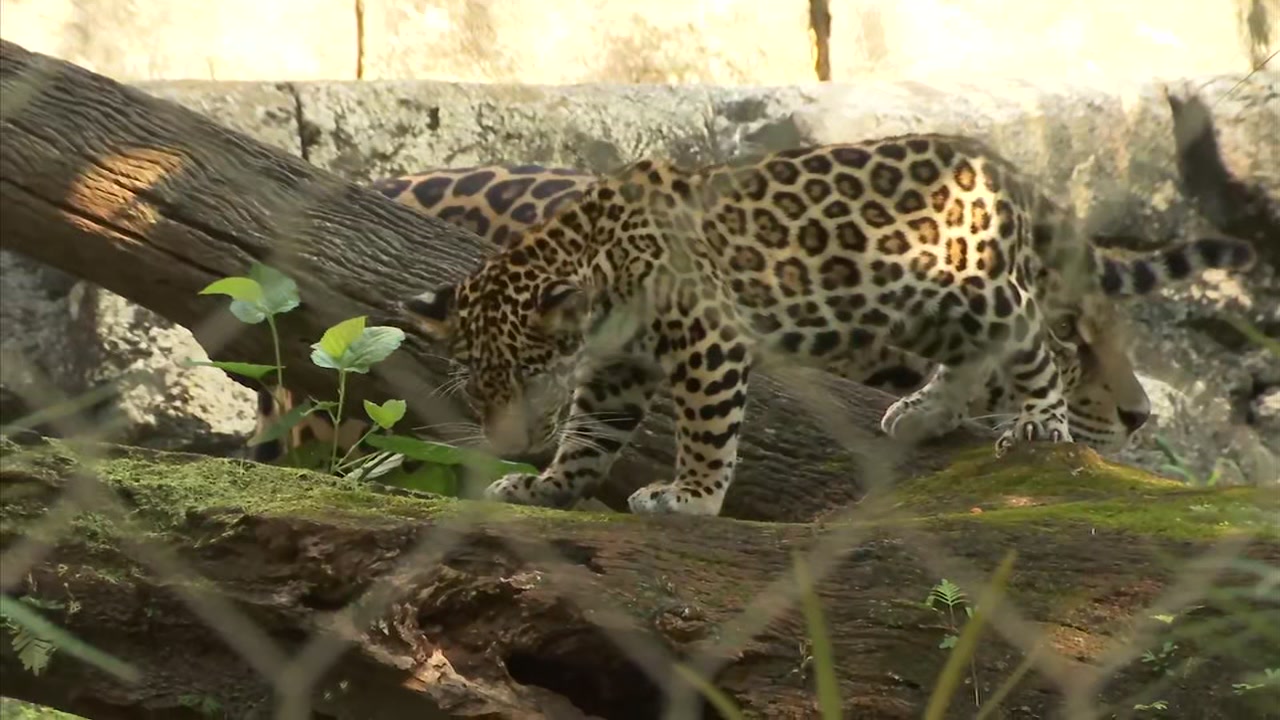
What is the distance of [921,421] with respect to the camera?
3.18 metres

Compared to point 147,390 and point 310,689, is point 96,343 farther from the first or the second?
point 310,689

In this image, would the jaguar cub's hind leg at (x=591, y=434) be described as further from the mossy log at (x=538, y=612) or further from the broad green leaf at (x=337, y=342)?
the mossy log at (x=538, y=612)

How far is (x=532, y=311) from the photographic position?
2820 millimetres

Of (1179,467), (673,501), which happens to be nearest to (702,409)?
(673,501)

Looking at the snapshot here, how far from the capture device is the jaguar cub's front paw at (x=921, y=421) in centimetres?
317

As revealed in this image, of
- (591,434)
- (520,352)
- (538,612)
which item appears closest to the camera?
(538,612)

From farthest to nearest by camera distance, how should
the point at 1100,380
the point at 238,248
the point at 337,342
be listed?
the point at 1100,380 < the point at 238,248 < the point at 337,342

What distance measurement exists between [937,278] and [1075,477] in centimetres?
47

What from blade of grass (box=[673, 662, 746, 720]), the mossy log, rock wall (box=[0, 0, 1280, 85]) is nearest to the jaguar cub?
the mossy log

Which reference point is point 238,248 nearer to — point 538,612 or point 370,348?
point 370,348

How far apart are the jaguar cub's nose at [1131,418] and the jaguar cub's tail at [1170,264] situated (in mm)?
306

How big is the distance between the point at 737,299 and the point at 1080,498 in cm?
69

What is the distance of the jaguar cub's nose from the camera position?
357cm

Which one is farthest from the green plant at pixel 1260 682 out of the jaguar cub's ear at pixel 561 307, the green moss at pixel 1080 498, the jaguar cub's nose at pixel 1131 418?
the jaguar cub's nose at pixel 1131 418
